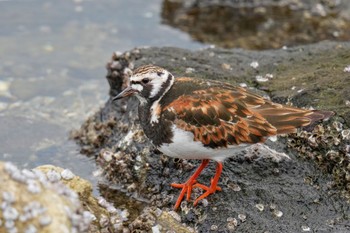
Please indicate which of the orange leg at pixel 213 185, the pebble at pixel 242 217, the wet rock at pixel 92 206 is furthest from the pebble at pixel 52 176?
the pebble at pixel 242 217

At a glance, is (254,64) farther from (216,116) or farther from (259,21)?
(259,21)

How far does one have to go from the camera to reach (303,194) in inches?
272

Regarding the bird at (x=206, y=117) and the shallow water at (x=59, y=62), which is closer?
the bird at (x=206, y=117)

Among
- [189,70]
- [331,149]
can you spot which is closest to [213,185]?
[331,149]

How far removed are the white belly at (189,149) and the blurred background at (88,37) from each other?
316 centimetres

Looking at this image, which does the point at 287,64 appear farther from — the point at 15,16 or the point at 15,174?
the point at 15,16

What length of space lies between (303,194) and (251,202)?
1.80 feet

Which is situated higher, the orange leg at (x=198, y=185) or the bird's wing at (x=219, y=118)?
the bird's wing at (x=219, y=118)

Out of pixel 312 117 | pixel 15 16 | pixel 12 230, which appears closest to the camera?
pixel 12 230

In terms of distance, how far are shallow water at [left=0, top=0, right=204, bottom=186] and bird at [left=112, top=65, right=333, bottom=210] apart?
208 centimetres

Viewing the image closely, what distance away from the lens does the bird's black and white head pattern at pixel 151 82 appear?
676 cm

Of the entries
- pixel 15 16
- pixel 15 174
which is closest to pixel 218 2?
pixel 15 16

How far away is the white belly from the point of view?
21.3 feet

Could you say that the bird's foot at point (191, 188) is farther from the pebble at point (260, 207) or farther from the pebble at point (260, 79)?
the pebble at point (260, 79)
